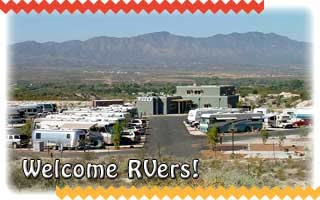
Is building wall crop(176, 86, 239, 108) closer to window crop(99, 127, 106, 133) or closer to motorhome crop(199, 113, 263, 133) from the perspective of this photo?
motorhome crop(199, 113, 263, 133)

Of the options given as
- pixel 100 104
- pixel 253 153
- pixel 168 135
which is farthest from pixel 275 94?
pixel 253 153

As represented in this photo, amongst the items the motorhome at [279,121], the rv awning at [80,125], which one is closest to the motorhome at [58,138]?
the rv awning at [80,125]

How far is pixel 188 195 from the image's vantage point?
373 centimetres

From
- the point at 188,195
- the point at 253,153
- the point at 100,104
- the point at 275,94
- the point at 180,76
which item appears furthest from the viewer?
the point at 180,76

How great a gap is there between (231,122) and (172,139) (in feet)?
7.25

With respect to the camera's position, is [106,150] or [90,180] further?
[106,150]

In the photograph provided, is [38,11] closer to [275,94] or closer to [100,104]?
[100,104]

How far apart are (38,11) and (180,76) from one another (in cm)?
2730

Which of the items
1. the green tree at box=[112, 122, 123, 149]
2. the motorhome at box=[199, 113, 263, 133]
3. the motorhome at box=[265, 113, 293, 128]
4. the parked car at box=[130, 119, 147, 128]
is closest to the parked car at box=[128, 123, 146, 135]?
the parked car at box=[130, 119, 147, 128]

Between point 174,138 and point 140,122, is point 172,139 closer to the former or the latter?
point 174,138

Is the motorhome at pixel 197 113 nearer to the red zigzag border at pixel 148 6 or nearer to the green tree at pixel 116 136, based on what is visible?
the green tree at pixel 116 136

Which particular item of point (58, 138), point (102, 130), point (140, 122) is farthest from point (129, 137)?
point (58, 138)

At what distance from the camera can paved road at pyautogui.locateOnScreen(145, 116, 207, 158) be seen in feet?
30.4

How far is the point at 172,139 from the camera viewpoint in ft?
36.7
